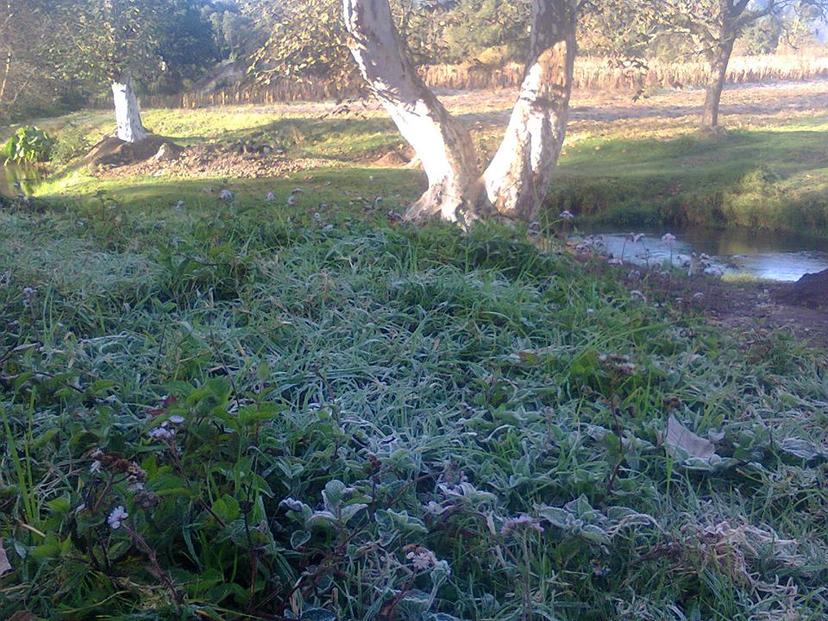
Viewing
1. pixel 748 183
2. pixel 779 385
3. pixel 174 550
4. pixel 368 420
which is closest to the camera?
pixel 174 550

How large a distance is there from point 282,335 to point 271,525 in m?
1.32

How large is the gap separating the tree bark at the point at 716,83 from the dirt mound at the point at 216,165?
8.74 metres

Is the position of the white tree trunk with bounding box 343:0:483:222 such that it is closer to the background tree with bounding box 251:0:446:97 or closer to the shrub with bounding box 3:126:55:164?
the background tree with bounding box 251:0:446:97

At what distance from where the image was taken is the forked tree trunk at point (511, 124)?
8953mm

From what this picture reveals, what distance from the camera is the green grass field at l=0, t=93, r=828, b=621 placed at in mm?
2229

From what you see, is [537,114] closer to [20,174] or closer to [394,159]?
[394,159]

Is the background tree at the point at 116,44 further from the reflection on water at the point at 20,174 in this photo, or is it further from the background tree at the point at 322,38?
the background tree at the point at 322,38

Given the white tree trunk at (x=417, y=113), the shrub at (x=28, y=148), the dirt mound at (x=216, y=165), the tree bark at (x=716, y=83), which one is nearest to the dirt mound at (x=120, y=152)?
the dirt mound at (x=216, y=165)

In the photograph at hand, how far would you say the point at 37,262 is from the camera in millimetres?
4633

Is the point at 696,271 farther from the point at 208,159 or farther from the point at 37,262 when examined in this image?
the point at 208,159

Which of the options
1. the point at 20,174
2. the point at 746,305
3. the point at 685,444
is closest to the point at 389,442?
the point at 685,444

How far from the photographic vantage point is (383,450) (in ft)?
9.39

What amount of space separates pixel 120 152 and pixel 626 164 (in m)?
9.93

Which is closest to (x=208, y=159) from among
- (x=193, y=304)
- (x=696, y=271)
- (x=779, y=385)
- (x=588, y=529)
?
(x=696, y=271)
